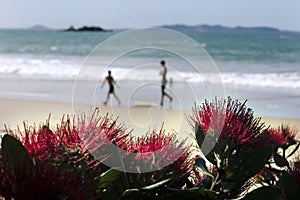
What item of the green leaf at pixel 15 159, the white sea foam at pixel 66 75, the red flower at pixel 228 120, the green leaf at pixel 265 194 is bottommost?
the white sea foam at pixel 66 75

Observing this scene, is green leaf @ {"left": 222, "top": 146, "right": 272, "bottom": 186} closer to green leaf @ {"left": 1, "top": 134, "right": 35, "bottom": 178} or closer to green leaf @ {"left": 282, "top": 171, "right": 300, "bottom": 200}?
green leaf @ {"left": 282, "top": 171, "right": 300, "bottom": 200}

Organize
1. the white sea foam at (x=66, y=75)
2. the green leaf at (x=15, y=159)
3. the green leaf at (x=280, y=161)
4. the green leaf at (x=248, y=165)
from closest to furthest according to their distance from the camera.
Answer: the green leaf at (x=15, y=159) → the green leaf at (x=248, y=165) → the green leaf at (x=280, y=161) → the white sea foam at (x=66, y=75)

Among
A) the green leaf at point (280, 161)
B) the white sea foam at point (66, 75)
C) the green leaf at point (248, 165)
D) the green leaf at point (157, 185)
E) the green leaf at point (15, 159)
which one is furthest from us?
the white sea foam at point (66, 75)

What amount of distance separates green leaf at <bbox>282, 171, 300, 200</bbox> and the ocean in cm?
16

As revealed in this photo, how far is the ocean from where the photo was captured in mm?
930

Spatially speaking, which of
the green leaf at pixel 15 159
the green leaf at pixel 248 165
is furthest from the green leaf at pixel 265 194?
the green leaf at pixel 15 159

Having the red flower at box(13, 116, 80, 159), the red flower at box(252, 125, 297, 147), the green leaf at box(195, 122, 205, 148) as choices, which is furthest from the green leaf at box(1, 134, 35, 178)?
the red flower at box(252, 125, 297, 147)

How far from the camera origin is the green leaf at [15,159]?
2.11ft

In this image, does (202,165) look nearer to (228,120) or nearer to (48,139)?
(228,120)

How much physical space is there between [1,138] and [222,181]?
0.35 metres

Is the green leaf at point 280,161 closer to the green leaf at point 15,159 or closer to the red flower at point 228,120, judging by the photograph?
the red flower at point 228,120

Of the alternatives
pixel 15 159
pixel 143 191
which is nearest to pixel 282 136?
pixel 143 191

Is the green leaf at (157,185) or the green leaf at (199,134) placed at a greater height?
the green leaf at (199,134)

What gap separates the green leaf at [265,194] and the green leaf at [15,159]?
324 millimetres
